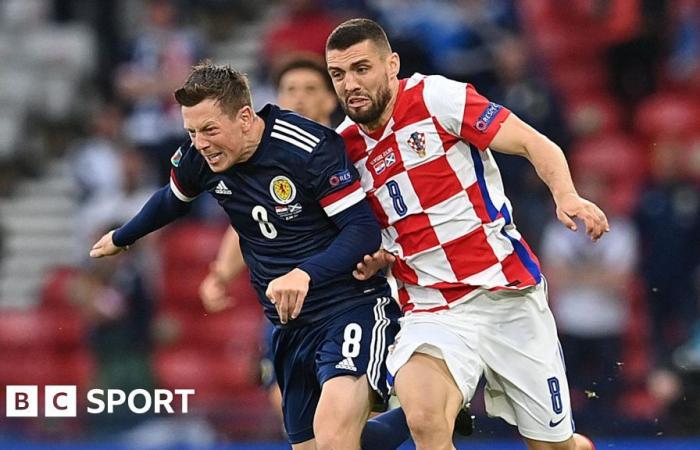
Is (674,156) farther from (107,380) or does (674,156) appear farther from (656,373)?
(107,380)

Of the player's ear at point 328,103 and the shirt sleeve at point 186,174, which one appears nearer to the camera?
the shirt sleeve at point 186,174

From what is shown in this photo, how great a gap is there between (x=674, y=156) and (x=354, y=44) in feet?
13.6

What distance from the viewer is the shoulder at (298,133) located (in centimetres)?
496

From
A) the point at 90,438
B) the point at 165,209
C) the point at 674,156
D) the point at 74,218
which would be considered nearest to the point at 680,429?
the point at 674,156

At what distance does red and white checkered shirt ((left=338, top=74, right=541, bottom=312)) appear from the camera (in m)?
5.00

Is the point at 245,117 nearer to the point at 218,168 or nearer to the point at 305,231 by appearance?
the point at 218,168

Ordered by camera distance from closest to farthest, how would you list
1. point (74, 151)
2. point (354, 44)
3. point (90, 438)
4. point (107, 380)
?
point (354, 44), point (90, 438), point (107, 380), point (74, 151)

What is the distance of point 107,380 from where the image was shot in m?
8.52

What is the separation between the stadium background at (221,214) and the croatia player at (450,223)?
2.32m

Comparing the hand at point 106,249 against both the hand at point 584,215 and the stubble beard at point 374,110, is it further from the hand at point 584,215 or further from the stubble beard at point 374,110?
the hand at point 584,215

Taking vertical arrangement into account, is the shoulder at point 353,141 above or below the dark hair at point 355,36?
below

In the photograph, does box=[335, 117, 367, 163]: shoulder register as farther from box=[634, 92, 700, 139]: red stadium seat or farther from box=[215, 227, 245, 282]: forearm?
box=[634, 92, 700, 139]: red stadium seat

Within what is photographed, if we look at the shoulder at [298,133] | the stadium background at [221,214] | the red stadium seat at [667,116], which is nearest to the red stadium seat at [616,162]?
the stadium background at [221,214]

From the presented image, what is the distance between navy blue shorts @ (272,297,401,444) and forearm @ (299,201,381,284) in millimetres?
209
